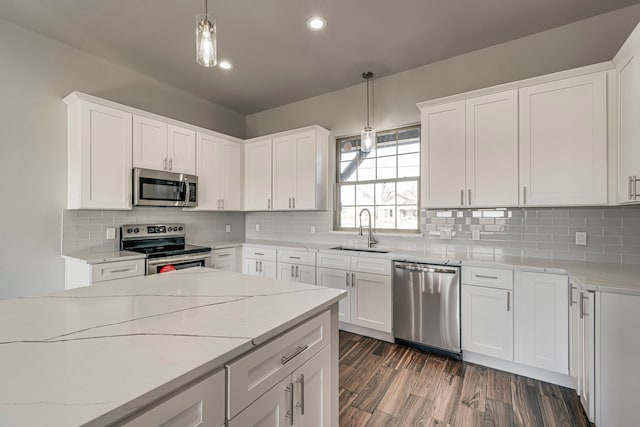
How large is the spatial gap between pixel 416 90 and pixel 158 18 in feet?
8.75

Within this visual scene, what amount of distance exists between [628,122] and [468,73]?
4.94ft

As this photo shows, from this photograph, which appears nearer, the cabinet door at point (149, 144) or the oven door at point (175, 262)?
the oven door at point (175, 262)

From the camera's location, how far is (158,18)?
2.53 meters

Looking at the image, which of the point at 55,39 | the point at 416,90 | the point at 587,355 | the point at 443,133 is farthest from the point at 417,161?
the point at 55,39

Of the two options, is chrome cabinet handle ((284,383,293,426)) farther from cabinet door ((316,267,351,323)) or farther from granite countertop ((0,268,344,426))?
cabinet door ((316,267,351,323))

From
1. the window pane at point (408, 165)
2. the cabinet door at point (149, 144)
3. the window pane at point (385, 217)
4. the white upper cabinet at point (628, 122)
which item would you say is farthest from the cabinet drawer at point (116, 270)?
the white upper cabinet at point (628, 122)

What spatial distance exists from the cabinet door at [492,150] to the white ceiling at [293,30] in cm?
68

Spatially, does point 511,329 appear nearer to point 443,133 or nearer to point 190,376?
point 443,133

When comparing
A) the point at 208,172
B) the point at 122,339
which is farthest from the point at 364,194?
the point at 122,339

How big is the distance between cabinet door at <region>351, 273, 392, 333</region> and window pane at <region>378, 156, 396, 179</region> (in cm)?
129

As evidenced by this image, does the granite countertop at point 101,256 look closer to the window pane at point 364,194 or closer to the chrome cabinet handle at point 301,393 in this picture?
the chrome cabinet handle at point 301,393

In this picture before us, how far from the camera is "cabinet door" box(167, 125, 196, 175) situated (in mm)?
3461

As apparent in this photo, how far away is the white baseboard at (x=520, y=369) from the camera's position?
223cm

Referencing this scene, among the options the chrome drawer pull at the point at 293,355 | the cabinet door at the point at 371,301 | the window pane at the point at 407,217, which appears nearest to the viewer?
the chrome drawer pull at the point at 293,355
